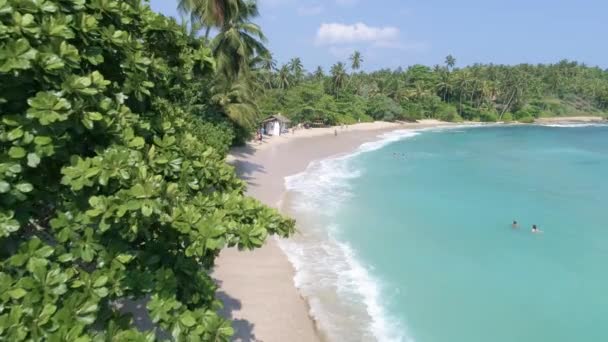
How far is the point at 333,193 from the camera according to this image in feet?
71.5

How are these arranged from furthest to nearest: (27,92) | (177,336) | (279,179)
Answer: (279,179) < (177,336) < (27,92)

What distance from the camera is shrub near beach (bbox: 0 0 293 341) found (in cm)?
263

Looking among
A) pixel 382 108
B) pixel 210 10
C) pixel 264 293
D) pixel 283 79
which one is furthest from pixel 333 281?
pixel 382 108

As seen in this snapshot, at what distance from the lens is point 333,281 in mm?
11750

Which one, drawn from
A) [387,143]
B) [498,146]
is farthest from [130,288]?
[498,146]

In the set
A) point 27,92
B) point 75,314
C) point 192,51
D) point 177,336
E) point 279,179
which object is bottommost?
point 279,179

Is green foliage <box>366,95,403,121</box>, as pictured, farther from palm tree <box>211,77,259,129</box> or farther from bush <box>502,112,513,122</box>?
palm tree <box>211,77,259,129</box>

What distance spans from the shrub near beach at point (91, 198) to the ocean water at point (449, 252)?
6.66m

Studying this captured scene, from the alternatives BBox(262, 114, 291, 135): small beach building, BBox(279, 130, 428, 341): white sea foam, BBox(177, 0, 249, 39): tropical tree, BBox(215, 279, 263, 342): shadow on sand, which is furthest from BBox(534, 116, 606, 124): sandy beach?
BBox(215, 279, 263, 342): shadow on sand

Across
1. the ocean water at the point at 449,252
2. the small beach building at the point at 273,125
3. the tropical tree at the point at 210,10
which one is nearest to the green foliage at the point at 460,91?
the small beach building at the point at 273,125

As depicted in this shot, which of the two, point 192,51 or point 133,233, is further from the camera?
point 192,51

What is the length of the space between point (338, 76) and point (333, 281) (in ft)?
186

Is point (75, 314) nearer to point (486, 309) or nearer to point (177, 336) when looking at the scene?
point (177, 336)

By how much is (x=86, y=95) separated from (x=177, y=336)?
71.5 inches
